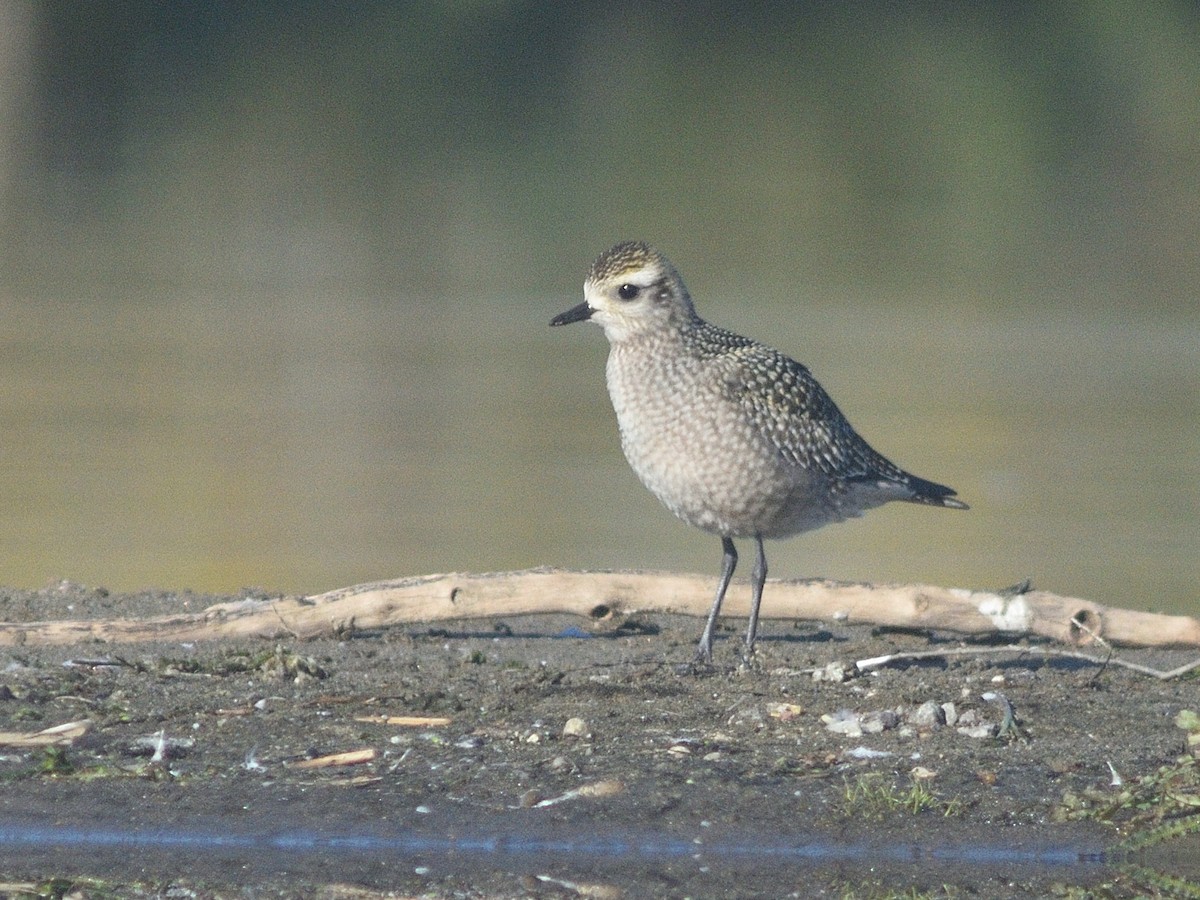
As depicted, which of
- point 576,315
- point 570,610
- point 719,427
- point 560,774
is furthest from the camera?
point 576,315

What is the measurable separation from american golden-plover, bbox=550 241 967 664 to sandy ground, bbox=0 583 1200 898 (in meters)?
0.68

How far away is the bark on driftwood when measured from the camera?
312 inches

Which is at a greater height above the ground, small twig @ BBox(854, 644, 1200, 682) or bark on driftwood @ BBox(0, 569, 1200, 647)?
bark on driftwood @ BBox(0, 569, 1200, 647)

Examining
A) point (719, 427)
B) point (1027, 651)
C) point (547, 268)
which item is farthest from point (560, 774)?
point (547, 268)

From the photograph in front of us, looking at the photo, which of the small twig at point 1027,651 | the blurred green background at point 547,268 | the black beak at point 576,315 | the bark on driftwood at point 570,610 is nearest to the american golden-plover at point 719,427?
the black beak at point 576,315

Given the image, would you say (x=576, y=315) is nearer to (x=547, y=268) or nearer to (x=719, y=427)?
(x=719, y=427)

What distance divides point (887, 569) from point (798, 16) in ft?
108

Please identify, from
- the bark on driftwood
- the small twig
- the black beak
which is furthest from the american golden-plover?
the small twig

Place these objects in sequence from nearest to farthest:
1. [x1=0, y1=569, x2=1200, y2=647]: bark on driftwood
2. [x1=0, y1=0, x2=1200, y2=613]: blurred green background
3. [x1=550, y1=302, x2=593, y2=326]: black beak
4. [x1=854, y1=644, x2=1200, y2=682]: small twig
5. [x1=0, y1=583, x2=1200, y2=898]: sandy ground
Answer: [x1=0, y1=583, x2=1200, y2=898]: sandy ground
[x1=854, y1=644, x2=1200, y2=682]: small twig
[x1=0, y1=569, x2=1200, y2=647]: bark on driftwood
[x1=550, y1=302, x2=593, y2=326]: black beak
[x1=0, y1=0, x2=1200, y2=613]: blurred green background

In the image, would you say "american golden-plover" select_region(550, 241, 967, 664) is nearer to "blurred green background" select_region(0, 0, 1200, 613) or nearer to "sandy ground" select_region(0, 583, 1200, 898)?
"sandy ground" select_region(0, 583, 1200, 898)

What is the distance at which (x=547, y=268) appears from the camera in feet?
74.3

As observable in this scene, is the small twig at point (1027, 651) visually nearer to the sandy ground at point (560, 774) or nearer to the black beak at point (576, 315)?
the sandy ground at point (560, 774)

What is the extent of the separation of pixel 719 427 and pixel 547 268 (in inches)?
572

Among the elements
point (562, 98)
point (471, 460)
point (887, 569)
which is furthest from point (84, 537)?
point (562, 98)
